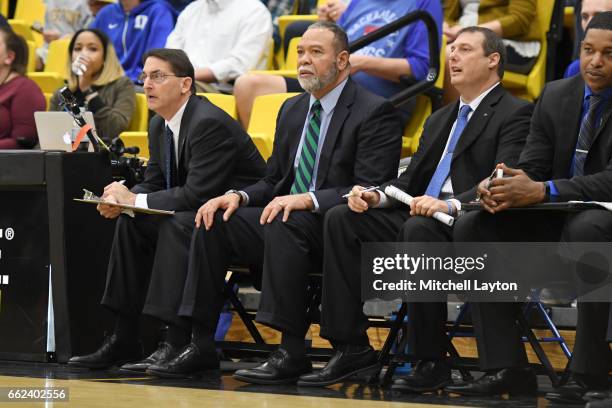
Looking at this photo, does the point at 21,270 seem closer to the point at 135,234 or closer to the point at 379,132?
the point at 135,234

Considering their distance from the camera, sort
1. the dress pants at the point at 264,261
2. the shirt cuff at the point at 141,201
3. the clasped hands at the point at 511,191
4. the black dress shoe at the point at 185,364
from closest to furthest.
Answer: the clasped hands at the point at 511,191 → the dress pants at the point at 264,261 → the black dress shoe at the point at 185,364 → the shirt cuff at the point at 141,201

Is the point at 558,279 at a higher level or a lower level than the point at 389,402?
higher

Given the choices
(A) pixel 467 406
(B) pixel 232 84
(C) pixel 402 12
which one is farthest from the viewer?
(B) pixel 232 84

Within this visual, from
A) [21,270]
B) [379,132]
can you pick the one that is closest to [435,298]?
[379,132]

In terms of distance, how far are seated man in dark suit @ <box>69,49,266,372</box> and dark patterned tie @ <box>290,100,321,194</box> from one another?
357 mm

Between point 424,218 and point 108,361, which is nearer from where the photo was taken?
point 424,218

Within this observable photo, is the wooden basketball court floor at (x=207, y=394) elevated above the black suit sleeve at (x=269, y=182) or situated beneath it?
situated beneath

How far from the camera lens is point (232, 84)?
686 centimetres

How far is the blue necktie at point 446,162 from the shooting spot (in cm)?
429

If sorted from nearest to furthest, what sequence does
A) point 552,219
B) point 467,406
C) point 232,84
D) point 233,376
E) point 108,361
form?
1. point 467,406
2. point 552,219
3. point 233,376
4. point 108,361
5. point 232,84

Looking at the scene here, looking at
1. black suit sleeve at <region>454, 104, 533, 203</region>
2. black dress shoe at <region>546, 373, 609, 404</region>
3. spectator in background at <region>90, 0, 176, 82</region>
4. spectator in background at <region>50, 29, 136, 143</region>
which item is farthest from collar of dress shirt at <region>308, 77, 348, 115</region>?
spectator in background at <region>90, 0, 176, 82</region>

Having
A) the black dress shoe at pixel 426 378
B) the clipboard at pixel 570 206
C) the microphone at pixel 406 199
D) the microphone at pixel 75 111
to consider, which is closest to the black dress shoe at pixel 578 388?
the black dress shoe at pixel 426 378

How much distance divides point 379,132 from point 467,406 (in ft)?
4.31

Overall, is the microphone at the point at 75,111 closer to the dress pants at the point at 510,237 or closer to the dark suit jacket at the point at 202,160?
the dark suit jacket at the point at 202,160
